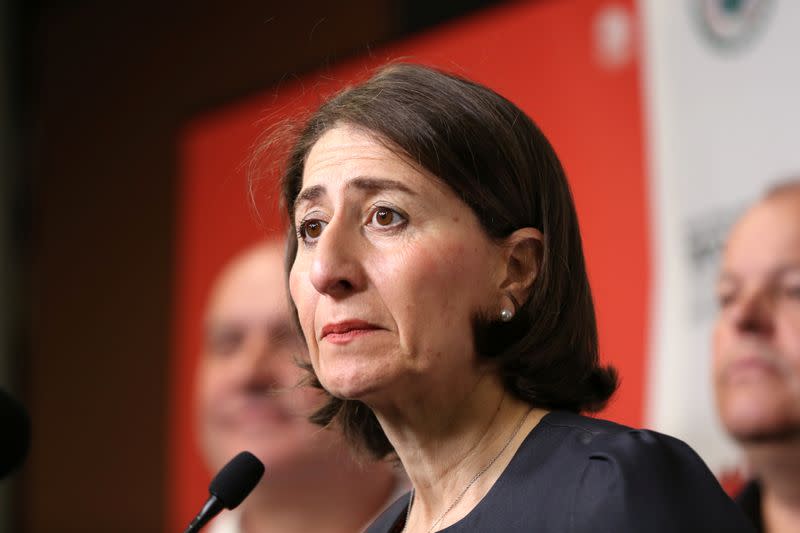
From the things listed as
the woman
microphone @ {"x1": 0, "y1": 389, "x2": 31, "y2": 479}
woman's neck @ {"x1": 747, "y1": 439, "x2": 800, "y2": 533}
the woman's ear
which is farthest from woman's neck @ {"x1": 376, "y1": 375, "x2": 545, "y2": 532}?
woman's neck @ {"x1": 747, "y1": 439, "x2": 800, "y2": 533}

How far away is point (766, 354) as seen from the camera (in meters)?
2.31

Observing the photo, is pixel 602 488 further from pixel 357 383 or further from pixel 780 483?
pixel 780 483

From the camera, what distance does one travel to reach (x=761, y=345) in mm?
2338

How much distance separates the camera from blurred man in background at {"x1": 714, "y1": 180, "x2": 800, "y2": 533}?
88.4 inches

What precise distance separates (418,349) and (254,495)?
192 cm

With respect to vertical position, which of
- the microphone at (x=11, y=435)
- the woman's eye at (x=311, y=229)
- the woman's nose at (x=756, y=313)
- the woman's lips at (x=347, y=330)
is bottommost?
the microphone at (x=11, y=435)

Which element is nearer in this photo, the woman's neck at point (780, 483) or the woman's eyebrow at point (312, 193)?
the woman's eyebrow at point (312, 193)

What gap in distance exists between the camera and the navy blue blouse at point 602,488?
118 cm

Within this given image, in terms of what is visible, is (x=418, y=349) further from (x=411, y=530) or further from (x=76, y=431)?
(x=76, y=431)

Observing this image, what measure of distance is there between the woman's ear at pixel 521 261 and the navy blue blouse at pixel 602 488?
0.20 meters

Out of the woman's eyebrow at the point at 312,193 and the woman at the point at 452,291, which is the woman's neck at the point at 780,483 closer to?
the woman at the point at 452,291

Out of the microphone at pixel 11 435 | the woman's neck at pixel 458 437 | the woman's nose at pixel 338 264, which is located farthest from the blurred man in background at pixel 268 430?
the woman's nose at pixel 338 264

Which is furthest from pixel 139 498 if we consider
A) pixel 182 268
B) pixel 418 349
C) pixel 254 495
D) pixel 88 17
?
pixel 418 349

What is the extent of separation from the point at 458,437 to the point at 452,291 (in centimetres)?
21
